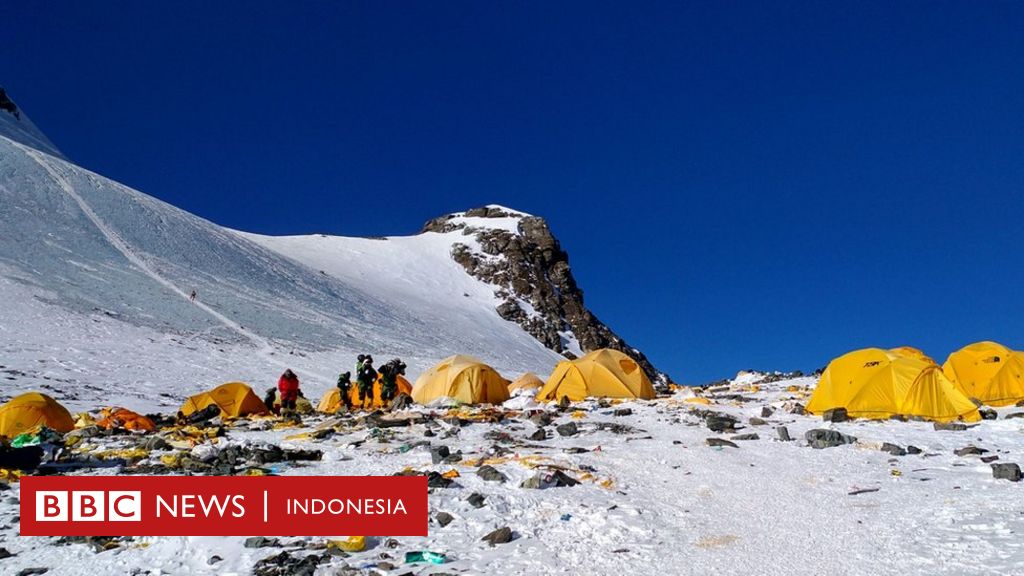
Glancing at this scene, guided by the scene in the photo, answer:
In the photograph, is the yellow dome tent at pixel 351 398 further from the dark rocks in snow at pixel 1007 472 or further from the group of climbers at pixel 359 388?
the dark rocks in snow at pixel 1007 472

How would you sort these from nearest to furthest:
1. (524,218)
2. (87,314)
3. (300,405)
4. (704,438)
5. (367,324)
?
(704,438) → (300,405) → (87,314) → (367,324) → (524,218)

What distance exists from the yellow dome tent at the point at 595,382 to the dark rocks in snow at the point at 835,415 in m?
7.98

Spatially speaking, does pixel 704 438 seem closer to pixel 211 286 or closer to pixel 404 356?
pixel 404 356

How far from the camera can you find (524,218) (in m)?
117

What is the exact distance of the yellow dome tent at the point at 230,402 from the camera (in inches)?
857

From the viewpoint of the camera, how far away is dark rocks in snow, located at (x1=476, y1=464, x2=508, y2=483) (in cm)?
994

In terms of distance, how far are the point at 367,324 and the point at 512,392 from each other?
1325 inches

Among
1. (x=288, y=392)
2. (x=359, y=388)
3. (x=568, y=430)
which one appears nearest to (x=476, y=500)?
(x=568, y=430)

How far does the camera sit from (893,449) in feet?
38.4

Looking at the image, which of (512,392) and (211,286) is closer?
(512,392)

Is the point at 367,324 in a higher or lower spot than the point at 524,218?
lower

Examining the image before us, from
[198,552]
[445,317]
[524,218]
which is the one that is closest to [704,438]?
[198,552]

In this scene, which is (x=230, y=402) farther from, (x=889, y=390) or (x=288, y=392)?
(x=889, y=390)

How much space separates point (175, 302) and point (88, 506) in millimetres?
39955
